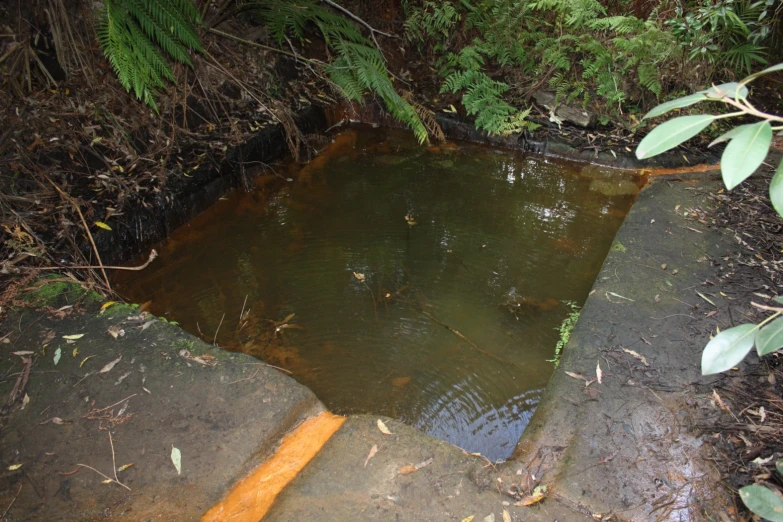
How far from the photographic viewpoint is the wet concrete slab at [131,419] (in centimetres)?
184

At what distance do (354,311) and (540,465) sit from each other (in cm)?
161

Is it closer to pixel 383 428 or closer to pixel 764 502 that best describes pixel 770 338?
pixel 764 502

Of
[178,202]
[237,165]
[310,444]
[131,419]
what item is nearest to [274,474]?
[310,444]

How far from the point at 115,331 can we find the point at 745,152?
8.24 ft

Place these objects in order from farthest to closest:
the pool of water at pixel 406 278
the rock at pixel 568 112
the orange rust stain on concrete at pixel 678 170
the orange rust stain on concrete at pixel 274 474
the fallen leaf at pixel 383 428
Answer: the rock at pixel 568 112, the orange rust stain on concrete at pixel 678 170, the pool of water at pixel 406 278, the fallen leaf at pixel 383 428, the orange rust stain on concrete at pixel 274 474

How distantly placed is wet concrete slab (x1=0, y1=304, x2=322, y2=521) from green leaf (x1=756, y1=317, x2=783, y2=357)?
1.64 metres

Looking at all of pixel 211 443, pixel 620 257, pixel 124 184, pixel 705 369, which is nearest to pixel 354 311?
pixel 211 443

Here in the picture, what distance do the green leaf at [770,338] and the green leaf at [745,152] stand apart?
1.19 ft

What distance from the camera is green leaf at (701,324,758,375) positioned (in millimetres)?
1080

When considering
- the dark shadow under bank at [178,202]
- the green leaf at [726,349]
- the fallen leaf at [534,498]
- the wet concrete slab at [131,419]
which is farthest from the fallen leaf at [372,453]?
the dark shadow under bank at [178,202]

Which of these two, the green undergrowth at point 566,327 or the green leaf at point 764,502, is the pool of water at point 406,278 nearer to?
the green undergrowth at point 566,327

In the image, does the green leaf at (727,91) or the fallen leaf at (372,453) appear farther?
the fallen leaf at (372,453)

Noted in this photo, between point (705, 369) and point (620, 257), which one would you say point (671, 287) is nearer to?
point (620, 257)

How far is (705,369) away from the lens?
1098mm
